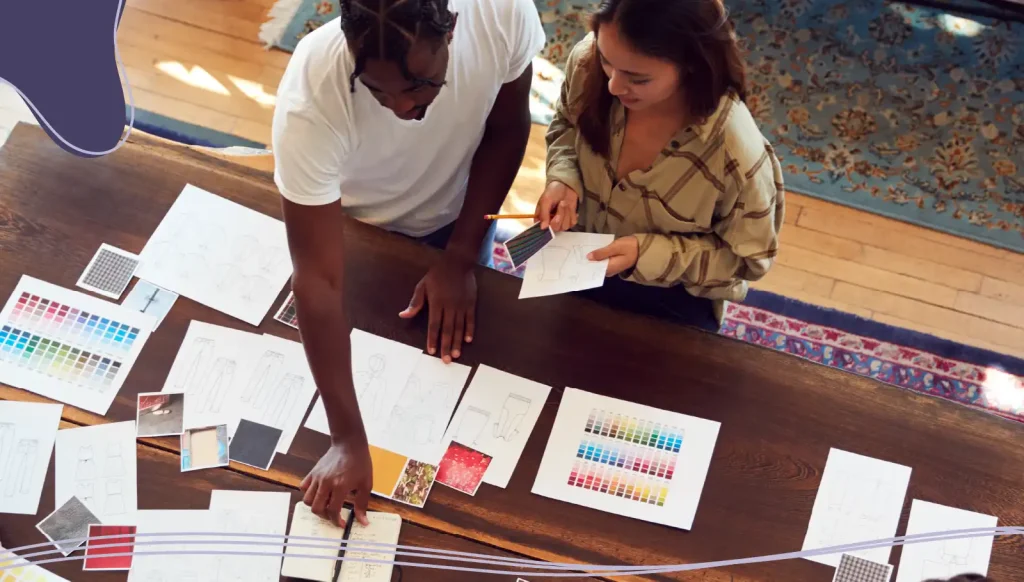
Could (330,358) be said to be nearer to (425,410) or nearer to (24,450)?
(425,410)

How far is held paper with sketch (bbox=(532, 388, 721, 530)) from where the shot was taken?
140 centimetres

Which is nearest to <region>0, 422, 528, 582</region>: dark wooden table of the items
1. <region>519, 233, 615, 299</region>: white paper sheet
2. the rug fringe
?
<region>519, 233, 615, 299</region>: white paper sheet

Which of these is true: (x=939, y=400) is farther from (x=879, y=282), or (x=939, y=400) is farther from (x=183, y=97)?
(x=183, y=97)

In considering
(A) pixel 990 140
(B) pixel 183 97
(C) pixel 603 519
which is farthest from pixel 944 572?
(B) pixel 183 97

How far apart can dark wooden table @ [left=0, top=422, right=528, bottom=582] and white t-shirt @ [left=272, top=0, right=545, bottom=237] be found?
1.50 feet

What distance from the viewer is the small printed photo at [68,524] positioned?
137cm

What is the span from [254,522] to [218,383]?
0.25 meters

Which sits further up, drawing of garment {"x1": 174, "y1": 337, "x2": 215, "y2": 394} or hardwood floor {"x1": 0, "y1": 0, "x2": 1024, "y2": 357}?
hardwood floor {"x1": 0, "y1": 0, "x2": 1024, "y2": 357}

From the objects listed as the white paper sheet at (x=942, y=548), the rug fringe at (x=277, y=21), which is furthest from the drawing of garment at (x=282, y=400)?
the rug fringe at (x=277, y=21)

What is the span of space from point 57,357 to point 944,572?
1.44 metres

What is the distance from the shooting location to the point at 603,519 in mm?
1388

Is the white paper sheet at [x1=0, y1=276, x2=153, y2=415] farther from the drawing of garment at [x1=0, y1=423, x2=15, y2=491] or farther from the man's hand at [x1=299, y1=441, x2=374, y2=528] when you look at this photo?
the man's hand at [x1=299, y1=441, x2=374, y2=528]

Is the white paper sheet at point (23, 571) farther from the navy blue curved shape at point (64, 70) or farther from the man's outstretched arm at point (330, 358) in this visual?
the navy blue curved shape at point (64, 70)

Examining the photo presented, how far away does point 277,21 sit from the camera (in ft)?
9.40
